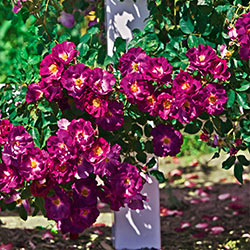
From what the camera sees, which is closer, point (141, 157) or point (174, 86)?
point (174, 86)

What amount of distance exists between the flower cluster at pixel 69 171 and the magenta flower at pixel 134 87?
17 centimetres

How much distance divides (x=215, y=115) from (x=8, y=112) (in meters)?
0.77

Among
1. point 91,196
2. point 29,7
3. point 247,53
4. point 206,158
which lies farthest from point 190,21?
point 206,158

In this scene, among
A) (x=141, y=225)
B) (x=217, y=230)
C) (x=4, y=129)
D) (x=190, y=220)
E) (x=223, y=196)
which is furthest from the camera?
(x=223, y=196)

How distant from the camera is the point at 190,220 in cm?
324

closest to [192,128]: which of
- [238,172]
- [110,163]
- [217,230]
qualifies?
[238,172]

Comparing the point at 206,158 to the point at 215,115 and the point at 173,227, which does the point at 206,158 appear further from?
the point at 215,115

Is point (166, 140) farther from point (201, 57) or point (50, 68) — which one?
point (50, 68)

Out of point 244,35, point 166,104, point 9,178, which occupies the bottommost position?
point 9,178

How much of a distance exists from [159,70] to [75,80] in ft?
0.93

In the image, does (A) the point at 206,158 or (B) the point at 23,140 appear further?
(A) the point at 206,158

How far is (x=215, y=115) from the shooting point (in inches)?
79.4

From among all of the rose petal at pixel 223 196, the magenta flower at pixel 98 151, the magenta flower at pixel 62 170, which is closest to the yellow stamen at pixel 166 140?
the magenta flower at pixel 98 151

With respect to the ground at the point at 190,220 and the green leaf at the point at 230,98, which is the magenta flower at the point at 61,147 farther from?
the ground at the point at 190,220
